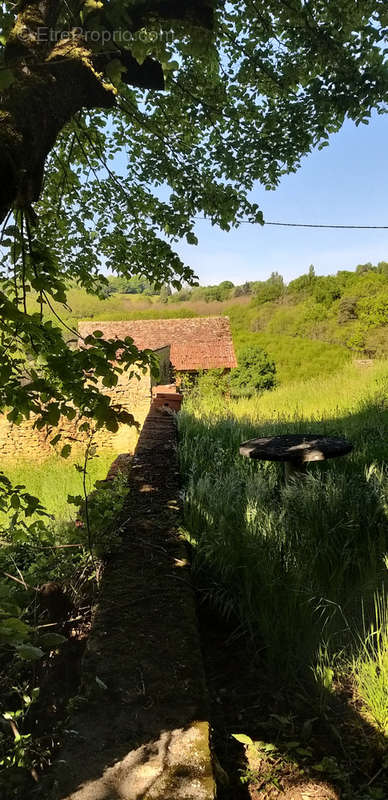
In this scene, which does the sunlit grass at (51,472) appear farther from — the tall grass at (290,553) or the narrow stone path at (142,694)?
the narrow stone path at (142,694)

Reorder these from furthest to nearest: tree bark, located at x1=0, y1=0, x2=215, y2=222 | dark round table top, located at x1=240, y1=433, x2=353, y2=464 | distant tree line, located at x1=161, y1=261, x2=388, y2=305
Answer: distant tree line, located at x1=161, y1=261, x2=388, y2=305 < dark round table top, located at x1=240, y1=433, x2=353, y2=464 < tree bark, located at x1=0, y1=0, x2=215, y2=222

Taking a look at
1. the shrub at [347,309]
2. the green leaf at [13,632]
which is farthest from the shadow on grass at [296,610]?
the shrub at [347,309]

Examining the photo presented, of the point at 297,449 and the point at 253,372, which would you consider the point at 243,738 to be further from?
the point at 253,372

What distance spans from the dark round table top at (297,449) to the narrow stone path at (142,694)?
202 centimetres

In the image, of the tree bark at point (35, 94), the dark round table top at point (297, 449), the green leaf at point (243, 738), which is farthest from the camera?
the dark round table top at point (297, 449)

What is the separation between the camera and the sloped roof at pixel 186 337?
84.0 ft

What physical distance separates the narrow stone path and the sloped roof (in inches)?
891

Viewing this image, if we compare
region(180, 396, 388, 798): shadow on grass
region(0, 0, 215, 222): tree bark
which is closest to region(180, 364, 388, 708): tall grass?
region(180, 396, 388, 798): shadow on grass

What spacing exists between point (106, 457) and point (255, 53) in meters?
12.7

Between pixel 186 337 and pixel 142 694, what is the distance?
2658 cm

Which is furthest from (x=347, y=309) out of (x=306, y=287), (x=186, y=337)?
(x=186, y=337)

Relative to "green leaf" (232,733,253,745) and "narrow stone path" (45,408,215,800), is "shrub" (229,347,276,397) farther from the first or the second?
"green leaf" (232,733,253,745)

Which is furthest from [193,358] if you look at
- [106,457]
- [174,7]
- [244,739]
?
Result: [244,739]

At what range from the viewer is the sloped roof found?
25594mm
